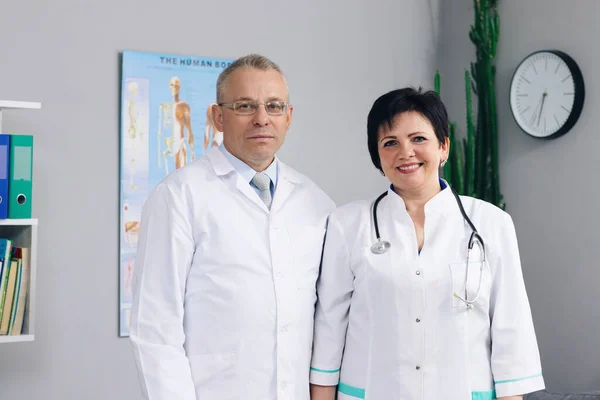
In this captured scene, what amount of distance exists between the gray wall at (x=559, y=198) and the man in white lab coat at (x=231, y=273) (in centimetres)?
147

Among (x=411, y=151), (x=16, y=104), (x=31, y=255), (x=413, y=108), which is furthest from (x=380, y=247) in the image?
(x=16, y=104)

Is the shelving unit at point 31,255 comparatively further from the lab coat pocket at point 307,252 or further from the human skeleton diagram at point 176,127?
the lab coat pocket at point 307,252

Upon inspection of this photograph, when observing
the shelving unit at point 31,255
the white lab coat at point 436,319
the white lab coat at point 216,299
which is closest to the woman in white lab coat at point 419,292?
the white lab coat at point 436,319

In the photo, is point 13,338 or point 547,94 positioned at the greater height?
point 547,94

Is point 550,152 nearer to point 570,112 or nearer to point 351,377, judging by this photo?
point 570,112

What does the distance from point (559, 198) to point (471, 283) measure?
1429 millimetres

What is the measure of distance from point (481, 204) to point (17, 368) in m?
1.77

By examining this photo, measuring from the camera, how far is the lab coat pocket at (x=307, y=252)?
1.89 metres

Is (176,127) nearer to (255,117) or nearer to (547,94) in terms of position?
(255,117)

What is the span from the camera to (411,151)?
1.83m

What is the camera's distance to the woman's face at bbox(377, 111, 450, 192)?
6.03ft

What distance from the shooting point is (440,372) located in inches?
69.7

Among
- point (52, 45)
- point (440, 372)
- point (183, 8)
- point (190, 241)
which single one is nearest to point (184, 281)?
point (190, 241)

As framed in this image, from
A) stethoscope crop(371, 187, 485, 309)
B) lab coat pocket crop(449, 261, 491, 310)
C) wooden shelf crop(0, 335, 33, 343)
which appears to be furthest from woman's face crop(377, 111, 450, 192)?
wooden shelf crop(0, 335, 33, 343)
